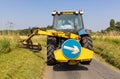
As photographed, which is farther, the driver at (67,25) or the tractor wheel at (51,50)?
the driver at (67,25)

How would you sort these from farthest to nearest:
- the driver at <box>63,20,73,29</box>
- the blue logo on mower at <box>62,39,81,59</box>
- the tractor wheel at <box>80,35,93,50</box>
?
the driver at <box>63,20,73,29</box>
the tractor wheel at <box>80,35,93,50</box>
the blue logo on mower at <box>62,39,81,59</box>

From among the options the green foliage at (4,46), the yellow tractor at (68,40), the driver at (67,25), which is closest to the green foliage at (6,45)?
the green foliage at (4,46)

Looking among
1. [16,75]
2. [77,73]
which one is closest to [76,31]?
[77,73]

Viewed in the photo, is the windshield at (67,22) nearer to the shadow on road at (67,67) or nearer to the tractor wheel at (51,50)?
the tractor wheel at (51,50)

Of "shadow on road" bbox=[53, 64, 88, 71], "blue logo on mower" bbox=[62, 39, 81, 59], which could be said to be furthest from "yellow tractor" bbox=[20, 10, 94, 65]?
"shadow on road" bbox=[53, 64, 88, 71]

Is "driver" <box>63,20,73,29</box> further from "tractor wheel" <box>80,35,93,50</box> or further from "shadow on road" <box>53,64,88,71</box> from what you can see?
"shadow on road" <box>53,64,88,71</box>

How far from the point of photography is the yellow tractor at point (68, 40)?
499 inches

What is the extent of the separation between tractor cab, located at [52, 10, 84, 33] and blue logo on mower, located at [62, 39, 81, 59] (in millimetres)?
2178

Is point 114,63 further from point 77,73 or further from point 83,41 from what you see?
point 77,73

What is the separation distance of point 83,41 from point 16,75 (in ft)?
17.0

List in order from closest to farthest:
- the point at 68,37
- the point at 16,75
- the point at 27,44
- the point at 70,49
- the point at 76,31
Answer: the point at 16,75, the point at 70,49, the point at 68,37, the point at 76,31, the point at 27,44

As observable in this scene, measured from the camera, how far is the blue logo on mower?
41.4 feet

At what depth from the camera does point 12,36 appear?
19.5m

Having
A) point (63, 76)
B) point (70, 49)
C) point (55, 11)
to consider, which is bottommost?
point (63, 76)
